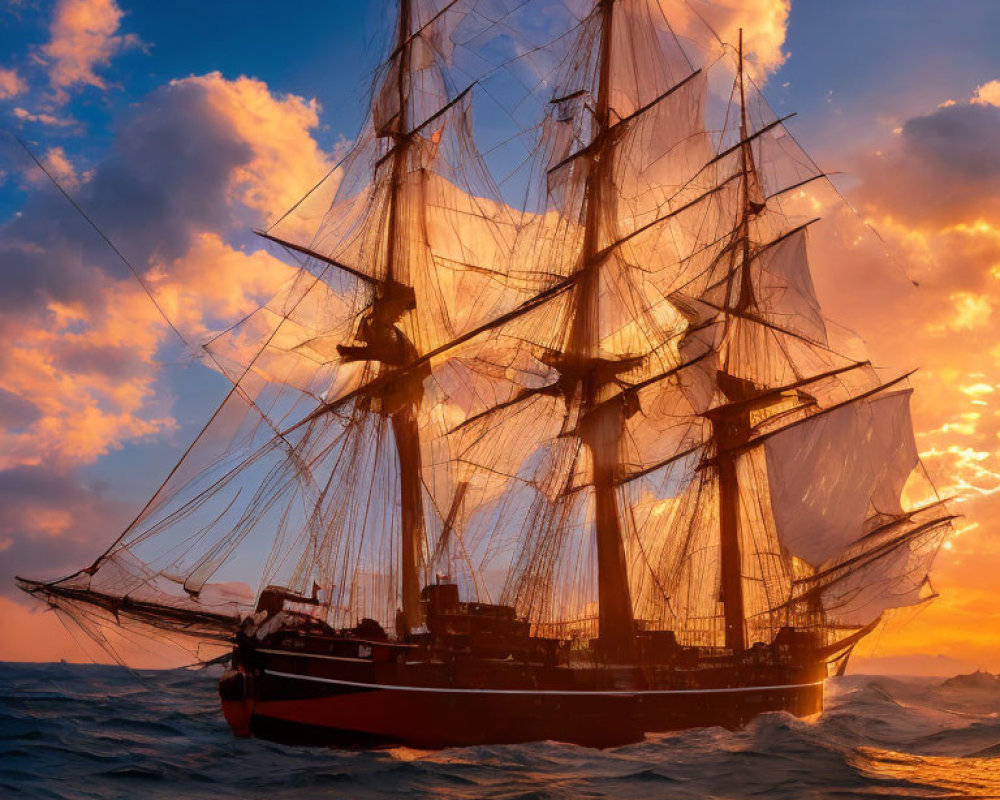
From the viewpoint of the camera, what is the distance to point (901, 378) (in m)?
48.2

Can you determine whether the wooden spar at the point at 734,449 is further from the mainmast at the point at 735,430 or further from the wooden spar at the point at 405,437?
the wooden spar at the point at 405,437

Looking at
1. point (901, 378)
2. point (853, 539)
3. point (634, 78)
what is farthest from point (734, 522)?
point (634, 78)

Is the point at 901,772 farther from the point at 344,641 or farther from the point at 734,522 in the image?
the point at 734,522

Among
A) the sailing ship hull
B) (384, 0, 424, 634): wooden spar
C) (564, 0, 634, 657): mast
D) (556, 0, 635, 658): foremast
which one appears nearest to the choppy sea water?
the sailing ship hull

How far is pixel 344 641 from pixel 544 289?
21610mm

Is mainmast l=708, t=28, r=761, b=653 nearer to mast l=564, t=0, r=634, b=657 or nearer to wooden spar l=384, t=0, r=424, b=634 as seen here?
mast l=564, t=0, r=634, b=657

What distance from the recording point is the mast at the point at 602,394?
39.9 m

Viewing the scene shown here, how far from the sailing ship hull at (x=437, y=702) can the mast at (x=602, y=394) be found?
3427mm

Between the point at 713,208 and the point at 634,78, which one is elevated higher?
the point at 634,78

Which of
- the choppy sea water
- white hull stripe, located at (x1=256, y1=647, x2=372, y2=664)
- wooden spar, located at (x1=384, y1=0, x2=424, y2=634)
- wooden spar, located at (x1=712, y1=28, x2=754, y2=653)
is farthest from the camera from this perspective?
wooden spar, located at (x1=712, y1=28, x2=754, y2=653)

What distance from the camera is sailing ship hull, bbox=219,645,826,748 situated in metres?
29.0

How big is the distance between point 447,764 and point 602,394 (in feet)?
76.5

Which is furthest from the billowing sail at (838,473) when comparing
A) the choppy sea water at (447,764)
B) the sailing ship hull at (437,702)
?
the sailing ship hull at (437,702)

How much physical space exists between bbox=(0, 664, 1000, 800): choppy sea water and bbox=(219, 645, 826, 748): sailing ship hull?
33.1 inches
